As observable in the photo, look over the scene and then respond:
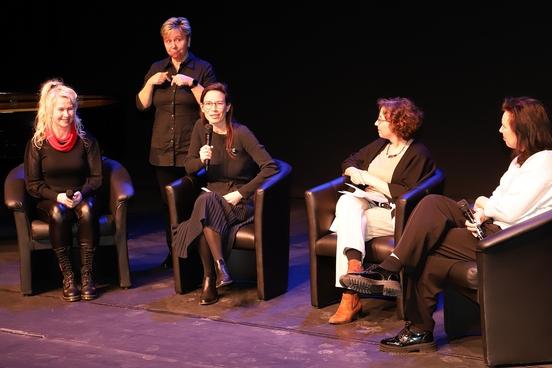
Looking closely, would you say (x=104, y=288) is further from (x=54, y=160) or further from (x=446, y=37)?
(x=446, y=37)

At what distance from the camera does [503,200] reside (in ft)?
14.5

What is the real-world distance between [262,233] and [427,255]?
3.67ft

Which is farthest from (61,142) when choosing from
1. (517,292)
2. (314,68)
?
(314,68)

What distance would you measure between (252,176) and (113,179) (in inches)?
32.4

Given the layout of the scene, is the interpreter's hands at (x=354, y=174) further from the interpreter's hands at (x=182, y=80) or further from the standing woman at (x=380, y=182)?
the interpreter's hands at (x=182, y=80)

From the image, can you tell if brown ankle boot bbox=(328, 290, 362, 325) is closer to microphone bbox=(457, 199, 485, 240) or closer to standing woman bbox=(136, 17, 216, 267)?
microphone bbox=(457, 199, 485, 240)

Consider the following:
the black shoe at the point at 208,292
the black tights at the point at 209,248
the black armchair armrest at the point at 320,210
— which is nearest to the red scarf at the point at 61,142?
the black tights at the point at 209,248

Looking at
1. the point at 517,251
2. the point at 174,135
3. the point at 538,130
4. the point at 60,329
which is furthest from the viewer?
the point at 174,135

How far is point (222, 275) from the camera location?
5.20 m

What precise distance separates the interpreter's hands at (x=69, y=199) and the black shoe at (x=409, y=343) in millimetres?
1996

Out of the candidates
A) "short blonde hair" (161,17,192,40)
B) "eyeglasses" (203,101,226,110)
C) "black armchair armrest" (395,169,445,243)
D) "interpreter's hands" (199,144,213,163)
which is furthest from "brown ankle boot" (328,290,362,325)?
"short blonde hair" (161,17,192,40)

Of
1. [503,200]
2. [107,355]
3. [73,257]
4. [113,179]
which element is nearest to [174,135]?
[113,179]

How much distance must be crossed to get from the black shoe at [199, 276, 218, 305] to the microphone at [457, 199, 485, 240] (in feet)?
4.75

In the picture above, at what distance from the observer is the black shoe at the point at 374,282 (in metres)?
4.48
